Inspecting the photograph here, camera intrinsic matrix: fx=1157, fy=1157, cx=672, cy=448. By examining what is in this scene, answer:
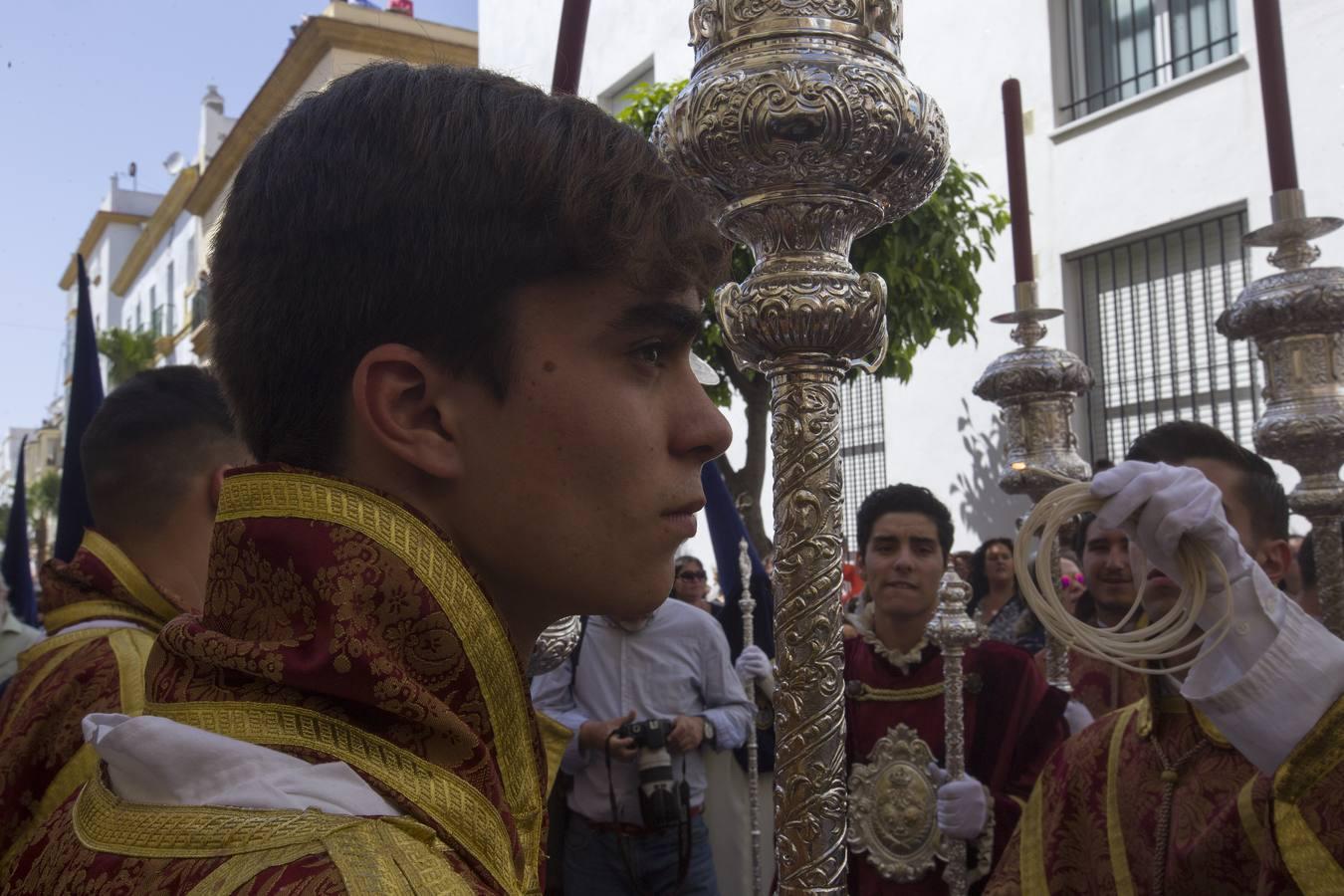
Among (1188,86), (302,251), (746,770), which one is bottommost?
(746,770)

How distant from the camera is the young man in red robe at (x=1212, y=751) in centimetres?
186

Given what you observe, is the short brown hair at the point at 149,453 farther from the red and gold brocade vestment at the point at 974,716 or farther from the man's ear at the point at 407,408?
the red and gold brocade vestment at the point at 974,716

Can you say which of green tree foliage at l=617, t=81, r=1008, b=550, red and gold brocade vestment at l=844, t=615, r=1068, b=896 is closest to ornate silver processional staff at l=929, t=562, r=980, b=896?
red and gold brocade vestment at l=844, t=615, r=1068, b=896

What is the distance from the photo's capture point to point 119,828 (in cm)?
95

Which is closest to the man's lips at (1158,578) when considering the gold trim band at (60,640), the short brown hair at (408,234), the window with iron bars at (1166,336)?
the short brown hair at (408,234)

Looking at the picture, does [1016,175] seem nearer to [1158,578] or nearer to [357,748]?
[1158,578]

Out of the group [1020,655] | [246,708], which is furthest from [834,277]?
[1020,655]

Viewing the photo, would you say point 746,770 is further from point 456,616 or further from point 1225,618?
point 456,616

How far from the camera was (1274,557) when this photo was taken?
2705 mm

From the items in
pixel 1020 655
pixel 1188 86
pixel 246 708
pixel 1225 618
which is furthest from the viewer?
pixel 1188 86

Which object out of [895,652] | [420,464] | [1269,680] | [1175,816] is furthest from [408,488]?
[895,652]

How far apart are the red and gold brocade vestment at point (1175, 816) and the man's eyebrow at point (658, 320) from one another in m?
1.37

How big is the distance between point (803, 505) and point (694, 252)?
0.32 meters

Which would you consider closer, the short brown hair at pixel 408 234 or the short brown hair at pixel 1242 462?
the short brown hair at pixel 408 234
